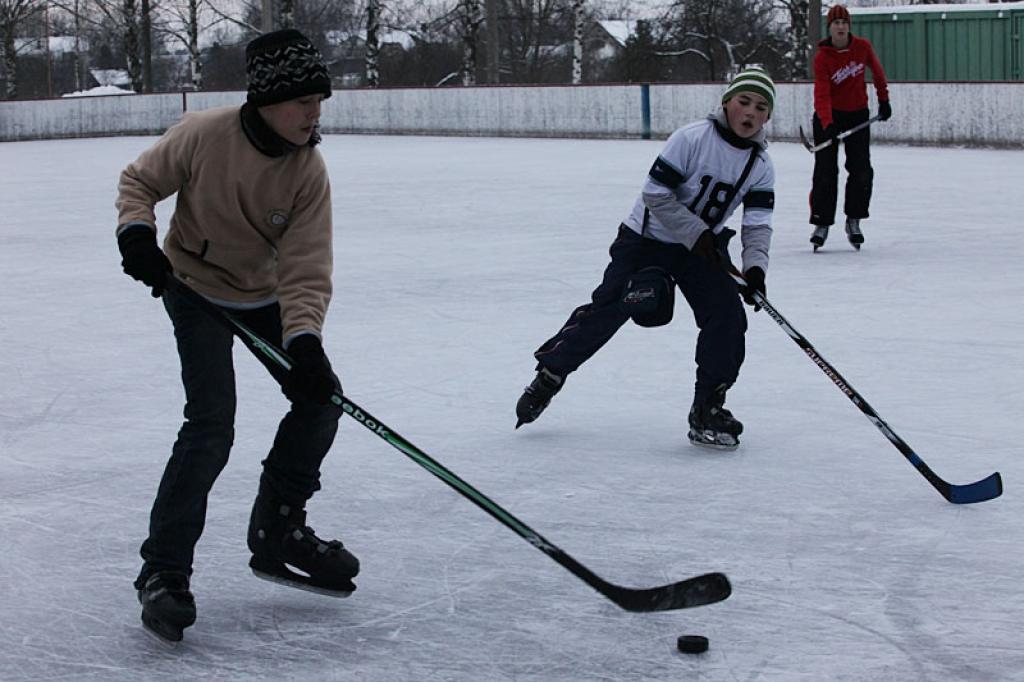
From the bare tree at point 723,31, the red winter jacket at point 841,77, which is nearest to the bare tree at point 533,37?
the bare tree at point 723,31

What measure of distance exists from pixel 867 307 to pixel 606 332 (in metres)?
2.25

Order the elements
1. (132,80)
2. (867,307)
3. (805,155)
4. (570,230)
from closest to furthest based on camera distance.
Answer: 1. (867,307)
2. (570,230)
3. (805,155)
4. (132,80)

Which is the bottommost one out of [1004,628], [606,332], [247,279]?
[1004,628]

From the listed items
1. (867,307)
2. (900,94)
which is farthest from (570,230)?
(900,94)

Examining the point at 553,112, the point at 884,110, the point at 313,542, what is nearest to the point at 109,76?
the point at 553,112

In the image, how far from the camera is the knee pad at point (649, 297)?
3.91 meters

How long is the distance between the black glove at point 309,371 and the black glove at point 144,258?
254mm

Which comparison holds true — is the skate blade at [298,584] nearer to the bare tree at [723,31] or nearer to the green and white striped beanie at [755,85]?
the green and white striped beanie at [755,85]

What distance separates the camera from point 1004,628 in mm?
2594

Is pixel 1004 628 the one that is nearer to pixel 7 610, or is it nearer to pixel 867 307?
pixel 7 610

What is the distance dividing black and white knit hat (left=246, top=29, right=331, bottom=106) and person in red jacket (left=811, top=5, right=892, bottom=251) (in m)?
5.36

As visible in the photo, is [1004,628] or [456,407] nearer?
[1004,628]

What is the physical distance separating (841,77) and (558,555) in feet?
19.1

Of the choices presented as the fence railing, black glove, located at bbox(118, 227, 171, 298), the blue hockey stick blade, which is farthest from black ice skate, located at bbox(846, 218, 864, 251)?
the fence railing
